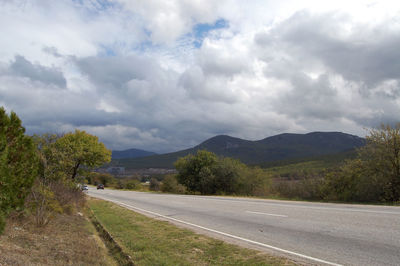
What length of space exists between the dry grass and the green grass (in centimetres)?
81

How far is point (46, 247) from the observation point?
24.9 ft

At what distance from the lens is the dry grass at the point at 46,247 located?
6316 millimetres

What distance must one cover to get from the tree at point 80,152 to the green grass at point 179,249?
849cm

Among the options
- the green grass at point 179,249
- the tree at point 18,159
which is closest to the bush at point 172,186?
the green grass at point 179,249

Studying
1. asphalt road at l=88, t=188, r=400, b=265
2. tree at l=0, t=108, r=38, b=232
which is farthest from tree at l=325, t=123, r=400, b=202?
tree at l=0, t=108, r=38, b=232

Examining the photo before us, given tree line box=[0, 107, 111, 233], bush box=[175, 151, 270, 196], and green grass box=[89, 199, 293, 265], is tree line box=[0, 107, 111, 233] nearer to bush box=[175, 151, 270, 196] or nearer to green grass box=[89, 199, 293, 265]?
green grass box=[89, 199, 293, 265]

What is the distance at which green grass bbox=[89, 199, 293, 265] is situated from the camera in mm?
6438

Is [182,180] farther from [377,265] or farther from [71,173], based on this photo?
[377,265]

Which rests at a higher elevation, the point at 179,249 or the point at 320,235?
the point at 320,235

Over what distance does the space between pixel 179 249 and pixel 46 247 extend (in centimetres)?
333

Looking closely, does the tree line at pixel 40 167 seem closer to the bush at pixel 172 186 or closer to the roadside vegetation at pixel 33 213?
the roadside vegetation at pixel 33 213

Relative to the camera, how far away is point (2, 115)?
339 inches

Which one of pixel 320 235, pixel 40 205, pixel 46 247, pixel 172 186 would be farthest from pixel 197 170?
pixel 46 247

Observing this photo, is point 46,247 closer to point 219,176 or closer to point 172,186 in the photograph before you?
point 219,176
